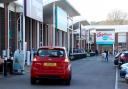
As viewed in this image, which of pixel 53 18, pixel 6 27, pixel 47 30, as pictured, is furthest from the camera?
pixel 47 30

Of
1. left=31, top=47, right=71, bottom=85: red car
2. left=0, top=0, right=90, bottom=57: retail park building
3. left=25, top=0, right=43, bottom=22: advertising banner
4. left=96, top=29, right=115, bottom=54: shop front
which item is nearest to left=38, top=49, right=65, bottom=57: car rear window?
left=31, top=47, right=71, bottom=85: red car

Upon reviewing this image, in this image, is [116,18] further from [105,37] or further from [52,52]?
[52,52]

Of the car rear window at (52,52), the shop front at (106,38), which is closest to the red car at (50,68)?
the car rear window at (52,52)

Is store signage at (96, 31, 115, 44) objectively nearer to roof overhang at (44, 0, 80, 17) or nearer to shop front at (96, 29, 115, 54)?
shop front at (96, 29, 115, 54)

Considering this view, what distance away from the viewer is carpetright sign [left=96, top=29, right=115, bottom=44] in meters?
109

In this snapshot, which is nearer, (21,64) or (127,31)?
(21,64)

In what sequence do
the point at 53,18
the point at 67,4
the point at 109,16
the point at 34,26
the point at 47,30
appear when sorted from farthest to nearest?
1. the point at 109,16
2. the point at 67,4
3. the point at 47,30
4. the point at 53,18
5. the point at 34,26

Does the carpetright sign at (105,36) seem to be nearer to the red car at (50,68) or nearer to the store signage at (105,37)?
the store signage at (105,37)

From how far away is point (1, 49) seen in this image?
3656 cm

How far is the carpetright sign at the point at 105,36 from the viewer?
358 ft

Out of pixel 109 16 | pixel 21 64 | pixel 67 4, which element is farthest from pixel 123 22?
pixel 21 64

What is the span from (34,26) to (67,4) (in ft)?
66.8

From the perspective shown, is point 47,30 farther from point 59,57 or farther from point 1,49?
point 59,57

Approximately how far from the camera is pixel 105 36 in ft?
360
